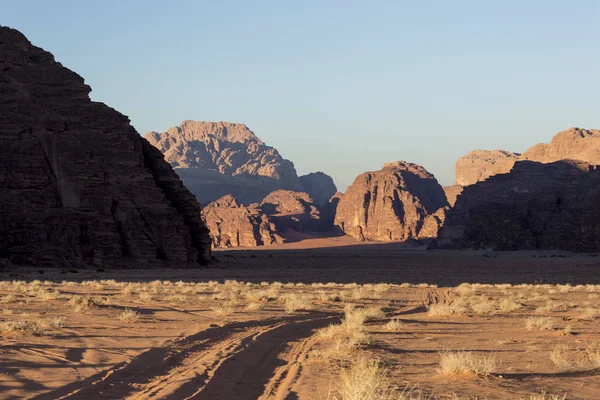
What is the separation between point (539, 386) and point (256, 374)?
4067mm

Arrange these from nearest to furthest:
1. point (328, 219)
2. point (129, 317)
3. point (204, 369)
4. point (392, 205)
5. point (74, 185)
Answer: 1. point (204, 369)
2. point (129, 317)
3. point (74, 185)
4. point (392, 205)
5. point (328, 219)

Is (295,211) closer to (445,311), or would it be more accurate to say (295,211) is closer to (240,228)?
(240,228)

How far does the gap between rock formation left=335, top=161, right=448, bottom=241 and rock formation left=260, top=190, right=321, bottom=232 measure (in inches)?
293

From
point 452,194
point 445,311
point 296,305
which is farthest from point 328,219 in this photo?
point 445,311

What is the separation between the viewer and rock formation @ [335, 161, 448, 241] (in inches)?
6348

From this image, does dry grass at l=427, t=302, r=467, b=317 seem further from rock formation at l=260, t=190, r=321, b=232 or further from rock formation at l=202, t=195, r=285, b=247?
rock formation at l=260, t=190, r=321, b=232

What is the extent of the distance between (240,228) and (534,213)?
208ft

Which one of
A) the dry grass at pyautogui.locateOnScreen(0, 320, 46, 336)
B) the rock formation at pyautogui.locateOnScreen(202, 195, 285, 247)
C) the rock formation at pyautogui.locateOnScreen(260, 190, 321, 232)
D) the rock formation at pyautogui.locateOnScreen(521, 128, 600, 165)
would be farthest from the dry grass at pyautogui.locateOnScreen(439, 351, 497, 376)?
the rock formation at pyautogui.locateOnScreen(260, 190, 321, 232)

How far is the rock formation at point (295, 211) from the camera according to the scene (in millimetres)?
176275

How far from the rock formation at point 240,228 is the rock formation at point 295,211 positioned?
18.1 metres

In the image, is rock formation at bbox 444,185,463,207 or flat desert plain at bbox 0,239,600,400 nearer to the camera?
flat desert plain at bbox 0,239,600,400

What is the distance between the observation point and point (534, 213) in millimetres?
109125

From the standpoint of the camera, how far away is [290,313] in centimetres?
2194

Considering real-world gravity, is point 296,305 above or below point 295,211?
below
